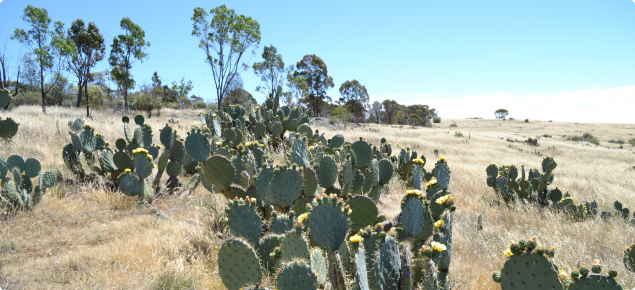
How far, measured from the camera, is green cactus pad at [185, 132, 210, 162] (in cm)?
413

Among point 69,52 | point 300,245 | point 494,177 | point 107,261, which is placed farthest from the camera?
point 69,52

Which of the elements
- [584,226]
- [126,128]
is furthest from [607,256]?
[126,128]

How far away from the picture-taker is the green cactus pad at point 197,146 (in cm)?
413

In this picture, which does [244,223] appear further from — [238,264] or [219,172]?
[219,172]

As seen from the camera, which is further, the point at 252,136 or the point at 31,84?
the point at 31,84

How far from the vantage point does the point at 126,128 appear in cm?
514

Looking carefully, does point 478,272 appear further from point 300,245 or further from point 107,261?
point 107,261

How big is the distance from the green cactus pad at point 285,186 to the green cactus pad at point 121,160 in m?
2.92

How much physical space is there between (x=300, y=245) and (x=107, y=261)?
6.50ft

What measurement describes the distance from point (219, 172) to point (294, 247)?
196 centimetres

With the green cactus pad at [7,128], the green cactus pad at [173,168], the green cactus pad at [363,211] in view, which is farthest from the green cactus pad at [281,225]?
the green cactus pad at [7,128]

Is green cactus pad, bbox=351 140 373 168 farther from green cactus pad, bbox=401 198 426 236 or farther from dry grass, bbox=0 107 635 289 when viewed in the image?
green cactus pad, bbox=401 198 426 236

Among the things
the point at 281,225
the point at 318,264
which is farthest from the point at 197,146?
the point at 318,264

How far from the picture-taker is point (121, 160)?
182 inches
